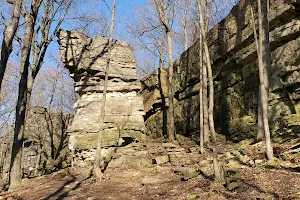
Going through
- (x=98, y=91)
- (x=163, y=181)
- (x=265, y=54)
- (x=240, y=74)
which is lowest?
(x=163, y=181)

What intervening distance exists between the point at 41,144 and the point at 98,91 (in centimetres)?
951

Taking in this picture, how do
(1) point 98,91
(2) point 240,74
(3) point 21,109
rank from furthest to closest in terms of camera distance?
(1) point 98,91 < (2) point 240,74 < (3) point 21,109

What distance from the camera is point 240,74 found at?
1304cm

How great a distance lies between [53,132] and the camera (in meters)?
21.6

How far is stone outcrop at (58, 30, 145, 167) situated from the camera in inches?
524

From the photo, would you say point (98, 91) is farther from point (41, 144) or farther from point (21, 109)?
point (41, 144)

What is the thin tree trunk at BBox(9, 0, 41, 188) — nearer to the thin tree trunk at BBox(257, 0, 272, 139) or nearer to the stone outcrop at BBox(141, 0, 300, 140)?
the stone outcrop at BBox(141, 0, 300, 140)

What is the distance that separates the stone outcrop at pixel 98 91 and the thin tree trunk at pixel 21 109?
2.91 metres

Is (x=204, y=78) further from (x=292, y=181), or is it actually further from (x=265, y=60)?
(x=292, y=181)

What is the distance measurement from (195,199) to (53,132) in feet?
59.5

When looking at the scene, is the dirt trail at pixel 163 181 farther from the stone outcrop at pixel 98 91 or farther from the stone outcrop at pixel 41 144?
the stone outcrop at pixel 41 144

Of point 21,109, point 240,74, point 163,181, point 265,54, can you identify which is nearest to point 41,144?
point 21,109

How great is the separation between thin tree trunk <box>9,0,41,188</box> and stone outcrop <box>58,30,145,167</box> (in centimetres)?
291

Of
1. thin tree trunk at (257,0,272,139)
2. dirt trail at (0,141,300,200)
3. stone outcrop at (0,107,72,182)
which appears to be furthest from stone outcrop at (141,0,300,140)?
stone outcrop at (0,107,72,182)
